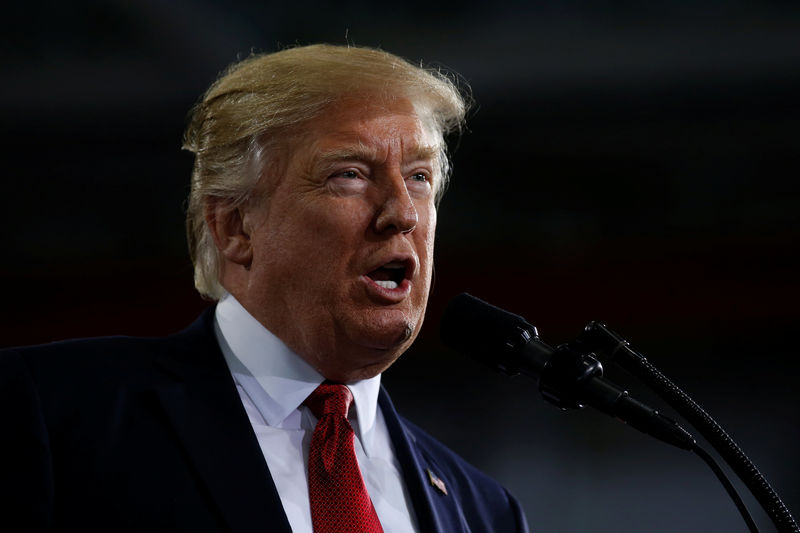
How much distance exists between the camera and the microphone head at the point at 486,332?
1.27 m

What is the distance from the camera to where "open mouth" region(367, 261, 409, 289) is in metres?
1.53

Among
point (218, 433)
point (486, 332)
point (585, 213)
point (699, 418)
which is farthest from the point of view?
point (585, 213)

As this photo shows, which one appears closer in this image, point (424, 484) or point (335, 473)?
point (335, 473)

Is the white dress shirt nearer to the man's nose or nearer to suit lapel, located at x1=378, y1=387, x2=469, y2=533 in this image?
suit lapel, located at x1=378, y1=387, x2=469, y2=533

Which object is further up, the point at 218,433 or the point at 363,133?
the point at 363,133

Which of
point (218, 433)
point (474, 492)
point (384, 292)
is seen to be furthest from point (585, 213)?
point (218, 433)

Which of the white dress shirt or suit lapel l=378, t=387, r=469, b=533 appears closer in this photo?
the white dress shirt

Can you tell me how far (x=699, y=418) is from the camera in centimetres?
114

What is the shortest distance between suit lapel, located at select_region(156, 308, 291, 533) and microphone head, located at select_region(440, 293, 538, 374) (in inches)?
13.6

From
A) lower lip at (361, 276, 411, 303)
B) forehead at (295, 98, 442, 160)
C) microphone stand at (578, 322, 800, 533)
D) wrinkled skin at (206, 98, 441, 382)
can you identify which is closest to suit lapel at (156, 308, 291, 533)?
wrinkled skin at (206, 98, 441, 382)

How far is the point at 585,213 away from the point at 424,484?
1.20 metres

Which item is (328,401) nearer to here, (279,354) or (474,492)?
(279,354)

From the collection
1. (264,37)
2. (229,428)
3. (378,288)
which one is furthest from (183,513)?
(264,37)

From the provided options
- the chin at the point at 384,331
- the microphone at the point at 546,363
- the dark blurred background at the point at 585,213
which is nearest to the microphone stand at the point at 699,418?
the microphone at the point at 546,363
